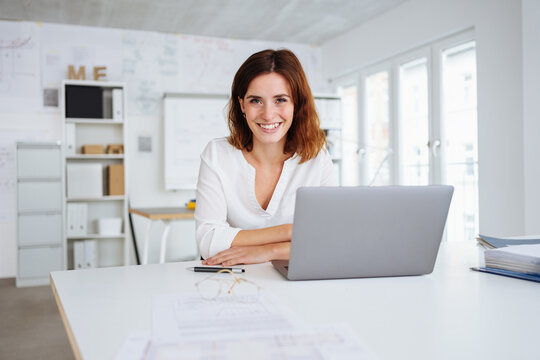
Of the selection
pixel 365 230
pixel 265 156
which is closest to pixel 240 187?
pixel 265 156

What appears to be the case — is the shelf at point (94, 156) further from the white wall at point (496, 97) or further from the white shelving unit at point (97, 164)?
the white wall at point (496, 97)

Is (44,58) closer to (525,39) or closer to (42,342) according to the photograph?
(42,342)

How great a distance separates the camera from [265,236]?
138 cm

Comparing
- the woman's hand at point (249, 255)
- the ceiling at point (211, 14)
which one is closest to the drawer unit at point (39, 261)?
the ceiling at point (211, 14)

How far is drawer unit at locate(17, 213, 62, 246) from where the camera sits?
4.16 m

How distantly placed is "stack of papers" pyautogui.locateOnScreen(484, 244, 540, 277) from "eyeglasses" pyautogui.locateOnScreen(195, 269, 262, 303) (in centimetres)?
61

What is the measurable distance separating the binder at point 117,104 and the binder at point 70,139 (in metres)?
0.41

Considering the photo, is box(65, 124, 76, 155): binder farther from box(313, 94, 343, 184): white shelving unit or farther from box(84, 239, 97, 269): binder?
box(313, 94, 343, 184): white shelving unit

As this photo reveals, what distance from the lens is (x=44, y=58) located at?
457 centimetres

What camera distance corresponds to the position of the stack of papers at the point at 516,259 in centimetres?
109

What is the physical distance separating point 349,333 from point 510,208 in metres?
2.94

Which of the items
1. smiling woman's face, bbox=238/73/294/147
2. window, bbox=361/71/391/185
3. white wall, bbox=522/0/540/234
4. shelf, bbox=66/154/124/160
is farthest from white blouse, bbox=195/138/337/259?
shelf, bbox=66/154/124/160

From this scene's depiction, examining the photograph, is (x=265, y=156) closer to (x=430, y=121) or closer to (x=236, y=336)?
(x=236, y=336)

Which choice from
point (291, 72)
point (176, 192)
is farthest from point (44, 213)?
point (291, 72)
